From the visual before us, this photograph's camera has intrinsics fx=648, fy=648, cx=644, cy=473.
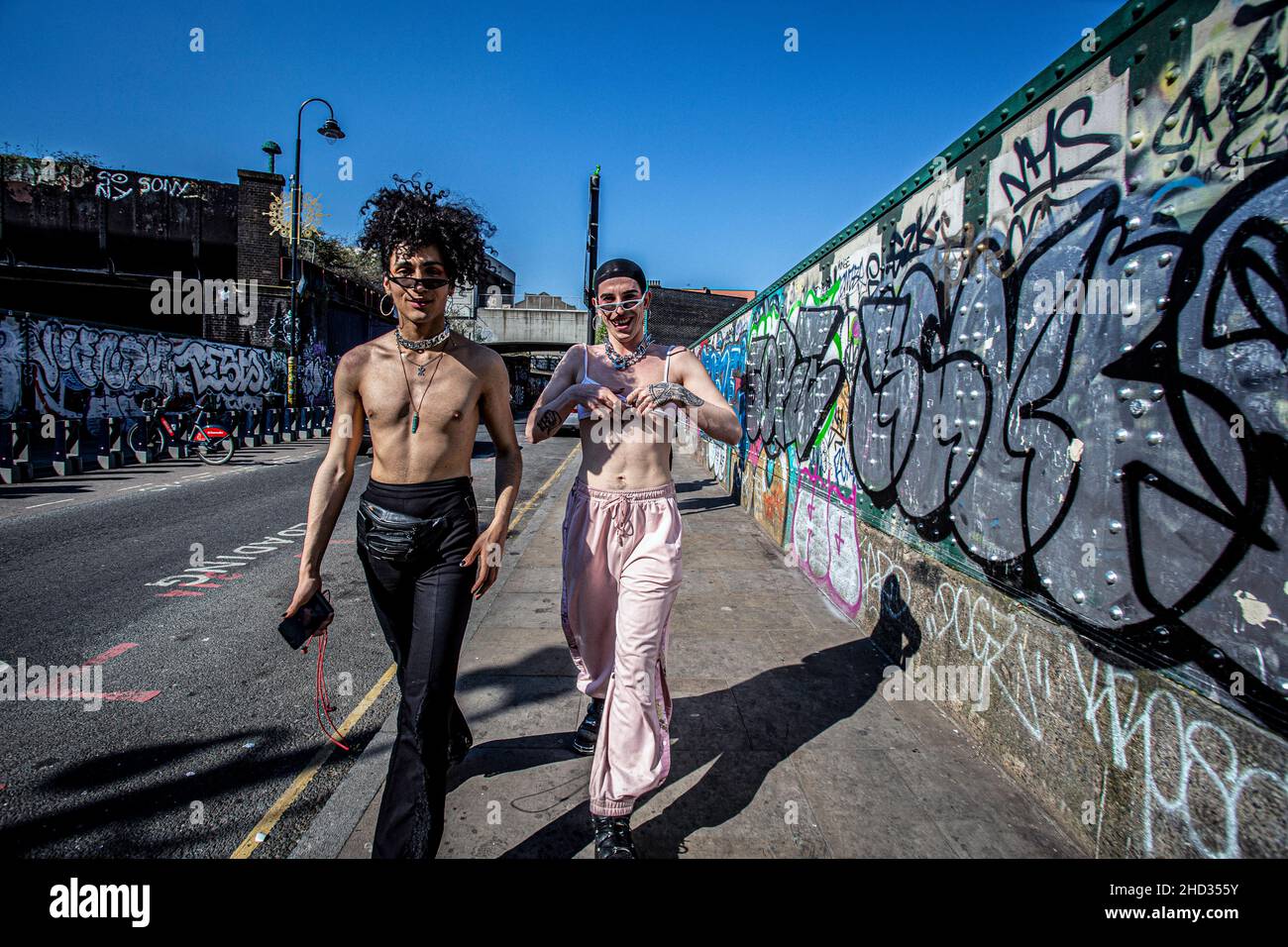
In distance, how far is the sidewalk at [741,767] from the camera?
2299 millimetres

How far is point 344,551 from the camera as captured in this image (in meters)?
6.61

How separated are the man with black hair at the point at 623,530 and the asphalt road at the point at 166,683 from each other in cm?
118

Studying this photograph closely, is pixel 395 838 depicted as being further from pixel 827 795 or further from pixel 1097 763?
pixel 1097 763

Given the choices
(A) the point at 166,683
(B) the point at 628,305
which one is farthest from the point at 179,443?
(B) the point at 628,305

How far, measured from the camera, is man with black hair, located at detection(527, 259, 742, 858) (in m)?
2.29

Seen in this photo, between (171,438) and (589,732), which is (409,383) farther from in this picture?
(171,438)

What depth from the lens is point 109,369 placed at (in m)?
16.4

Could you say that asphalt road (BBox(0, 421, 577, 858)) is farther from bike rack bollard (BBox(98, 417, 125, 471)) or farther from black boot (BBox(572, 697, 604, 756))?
bike rack bollard (BBox(98, 417, 125, 471))

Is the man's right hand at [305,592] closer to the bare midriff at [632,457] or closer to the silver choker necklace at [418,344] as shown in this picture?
the silver choker necklace at [418,344]

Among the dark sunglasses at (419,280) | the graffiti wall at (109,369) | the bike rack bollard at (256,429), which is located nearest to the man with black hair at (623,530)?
the dark sunglasses at (419,280)

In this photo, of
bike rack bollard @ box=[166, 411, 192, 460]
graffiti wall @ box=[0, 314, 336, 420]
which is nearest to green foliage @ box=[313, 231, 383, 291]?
graffiti wall @ box=[0, 314, 336, 420]

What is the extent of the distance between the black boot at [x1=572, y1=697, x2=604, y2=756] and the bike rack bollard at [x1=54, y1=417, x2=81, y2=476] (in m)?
12.1
